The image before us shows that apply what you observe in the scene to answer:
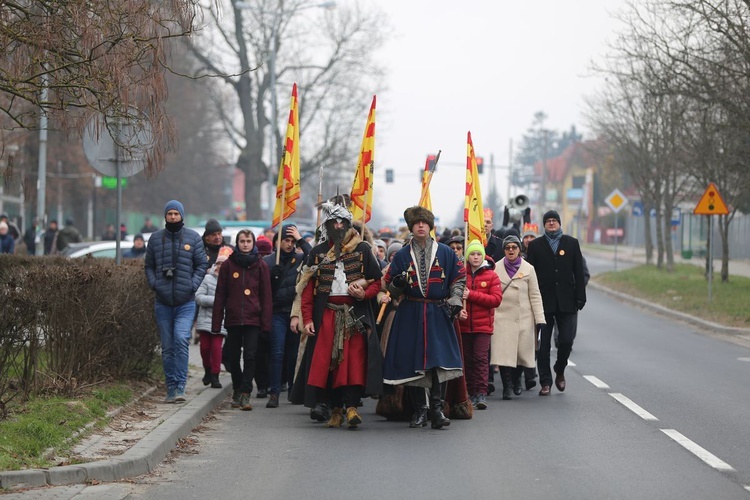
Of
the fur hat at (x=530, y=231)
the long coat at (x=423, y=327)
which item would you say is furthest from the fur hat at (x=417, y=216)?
the fur hat at (x=530, y=231)

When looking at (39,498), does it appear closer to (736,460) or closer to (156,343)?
(736,460)

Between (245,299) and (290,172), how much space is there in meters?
1.86

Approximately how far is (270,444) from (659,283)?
2722 centimetres

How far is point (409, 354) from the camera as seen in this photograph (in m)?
10.6

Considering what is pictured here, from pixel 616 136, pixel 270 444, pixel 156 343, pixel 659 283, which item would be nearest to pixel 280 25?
pixel 616 136

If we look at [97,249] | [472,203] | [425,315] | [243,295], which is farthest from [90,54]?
[97,249]

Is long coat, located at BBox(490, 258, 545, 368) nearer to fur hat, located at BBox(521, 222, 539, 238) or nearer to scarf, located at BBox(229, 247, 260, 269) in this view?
fur hat, located at BBox(521, 222, 539, 238)

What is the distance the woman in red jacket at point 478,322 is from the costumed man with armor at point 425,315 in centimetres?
129

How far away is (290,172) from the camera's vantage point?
13.3m

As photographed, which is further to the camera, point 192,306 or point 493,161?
point 493,161

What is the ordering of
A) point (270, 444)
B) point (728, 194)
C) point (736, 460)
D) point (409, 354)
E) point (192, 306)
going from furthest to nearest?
point (728, 194)
point (192, 306)
point (409, 354)
point (270, 444)
point (736, 460)

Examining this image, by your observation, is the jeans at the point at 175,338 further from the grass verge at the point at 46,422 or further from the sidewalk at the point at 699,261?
the sidewalk at the point at 699,261

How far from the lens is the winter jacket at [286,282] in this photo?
41.3 ft

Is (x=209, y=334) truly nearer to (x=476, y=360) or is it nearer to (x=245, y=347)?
(x=245, y=347)
